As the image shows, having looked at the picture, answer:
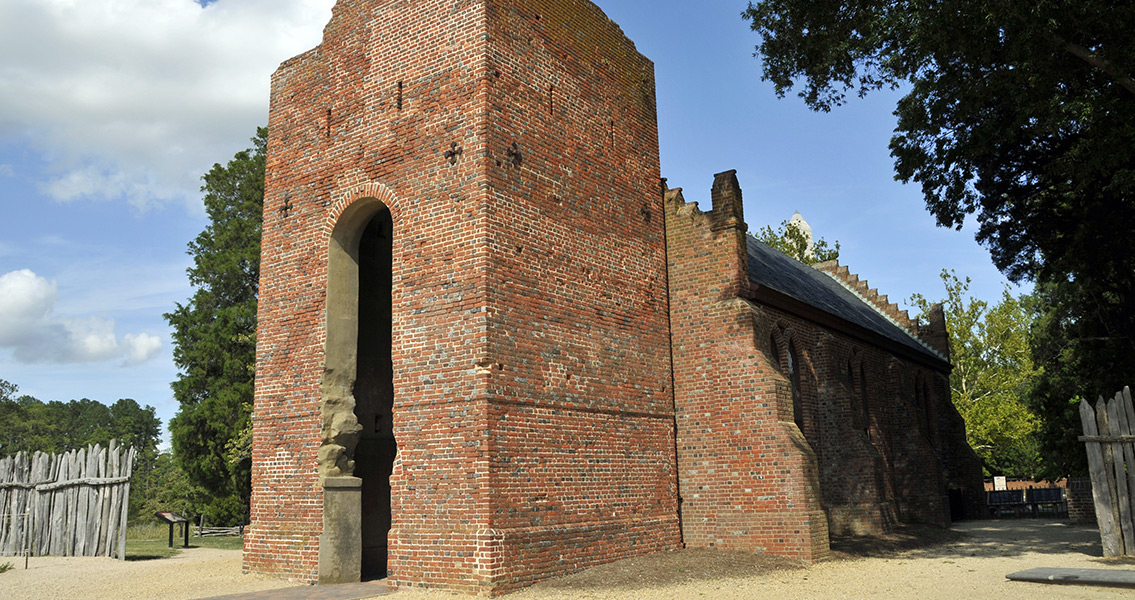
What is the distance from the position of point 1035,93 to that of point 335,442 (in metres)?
13.0

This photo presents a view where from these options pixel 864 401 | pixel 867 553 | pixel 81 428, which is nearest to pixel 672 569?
pixel 867 553

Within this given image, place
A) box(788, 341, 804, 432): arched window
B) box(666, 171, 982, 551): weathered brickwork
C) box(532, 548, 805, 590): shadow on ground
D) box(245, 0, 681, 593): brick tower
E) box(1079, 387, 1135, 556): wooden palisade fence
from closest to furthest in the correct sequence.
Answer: box(532, 548, 805, 590): shadow on ground < box(245, 0, 681, 593): brick tower < box(1079, 387, 1135, 556): wooden palisade fence < box(666, 171, 982, 551): weathered brickwork < box(788, 341, 804, 432): arched window

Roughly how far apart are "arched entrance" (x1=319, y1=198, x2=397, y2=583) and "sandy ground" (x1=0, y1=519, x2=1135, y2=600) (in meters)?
1.31

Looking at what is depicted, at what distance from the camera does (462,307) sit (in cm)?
1188

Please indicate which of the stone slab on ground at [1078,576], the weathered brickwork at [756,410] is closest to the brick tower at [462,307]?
the weathered brickwork at [756,410]

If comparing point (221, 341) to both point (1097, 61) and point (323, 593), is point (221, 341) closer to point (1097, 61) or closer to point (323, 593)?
point (323, 593)

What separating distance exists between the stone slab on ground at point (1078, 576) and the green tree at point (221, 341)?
2376 cm

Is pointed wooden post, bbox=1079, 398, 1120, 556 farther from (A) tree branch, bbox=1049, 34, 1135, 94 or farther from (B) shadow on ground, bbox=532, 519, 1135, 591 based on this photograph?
(A) tree branch, bbox=1049, 34, 1135, 94

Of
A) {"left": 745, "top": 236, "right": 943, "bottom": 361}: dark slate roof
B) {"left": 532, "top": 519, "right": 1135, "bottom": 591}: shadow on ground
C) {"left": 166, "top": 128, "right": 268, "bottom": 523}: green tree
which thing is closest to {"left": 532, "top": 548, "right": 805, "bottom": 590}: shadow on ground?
{"left": 532, "top": 519, "right": 1135, "bottom": 591}: shadow on ground

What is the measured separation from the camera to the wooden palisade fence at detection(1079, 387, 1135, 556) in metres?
13.1

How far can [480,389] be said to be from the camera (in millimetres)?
11406

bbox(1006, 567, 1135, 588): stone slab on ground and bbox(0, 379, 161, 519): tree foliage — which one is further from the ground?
bbox(0, 379, 161, 519): tree foliage

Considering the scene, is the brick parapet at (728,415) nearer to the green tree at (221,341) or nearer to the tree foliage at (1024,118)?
the tree foliage at (1024,118)

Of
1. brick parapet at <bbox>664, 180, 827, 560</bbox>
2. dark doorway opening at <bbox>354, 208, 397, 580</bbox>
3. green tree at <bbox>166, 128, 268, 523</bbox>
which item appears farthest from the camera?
green tree at <bbox>166, 128, 268, 523</bbox>
